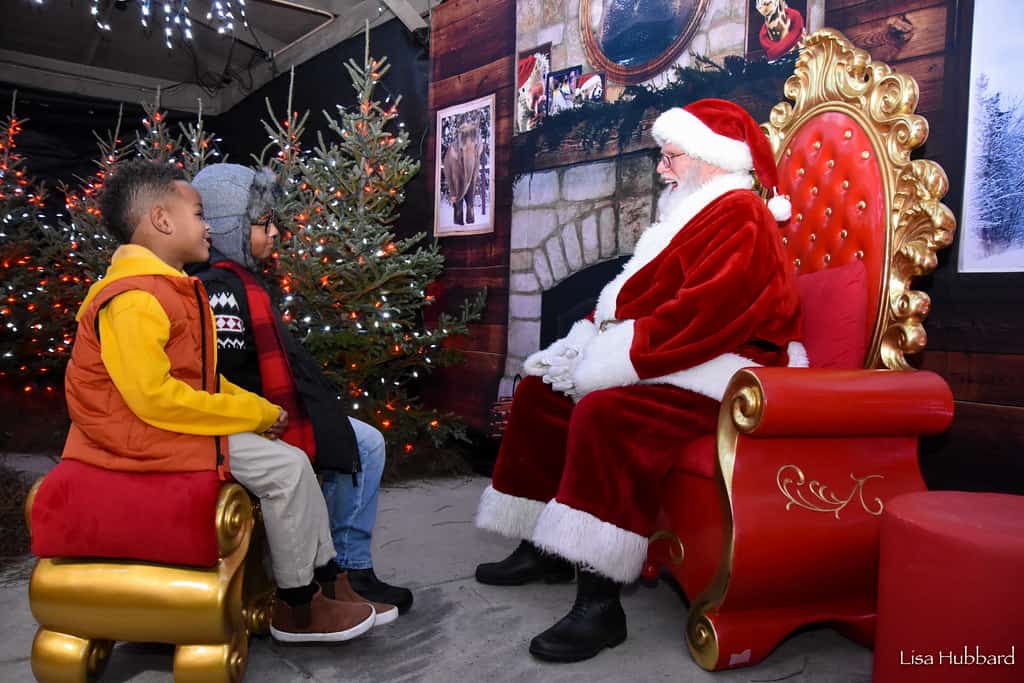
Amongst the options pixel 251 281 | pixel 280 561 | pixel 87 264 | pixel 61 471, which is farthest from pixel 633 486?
pixel 87 264

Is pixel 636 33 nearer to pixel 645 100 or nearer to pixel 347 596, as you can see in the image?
pixel 645 100

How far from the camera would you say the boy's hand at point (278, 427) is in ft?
6.23

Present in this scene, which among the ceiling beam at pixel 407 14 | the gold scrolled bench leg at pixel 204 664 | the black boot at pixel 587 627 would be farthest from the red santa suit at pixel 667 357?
the ceiling beam at pixel 407 14

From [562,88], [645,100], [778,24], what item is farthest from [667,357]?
[562,88]

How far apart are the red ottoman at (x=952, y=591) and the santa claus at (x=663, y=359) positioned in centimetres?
60

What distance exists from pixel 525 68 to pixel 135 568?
3483 mm

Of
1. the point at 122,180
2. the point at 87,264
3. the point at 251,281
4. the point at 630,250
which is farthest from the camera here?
the point at 87,264

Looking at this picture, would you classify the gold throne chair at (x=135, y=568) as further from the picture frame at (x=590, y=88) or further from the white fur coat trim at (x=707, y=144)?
the picture frame at (x=590, y=88)

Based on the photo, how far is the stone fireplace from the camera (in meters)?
3.76

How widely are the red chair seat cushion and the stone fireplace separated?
2594 mm

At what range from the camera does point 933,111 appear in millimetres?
2557

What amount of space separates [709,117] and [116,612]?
7.30 ft

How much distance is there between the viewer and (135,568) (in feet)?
5.51

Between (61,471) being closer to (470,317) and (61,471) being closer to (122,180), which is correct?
(122,180)
